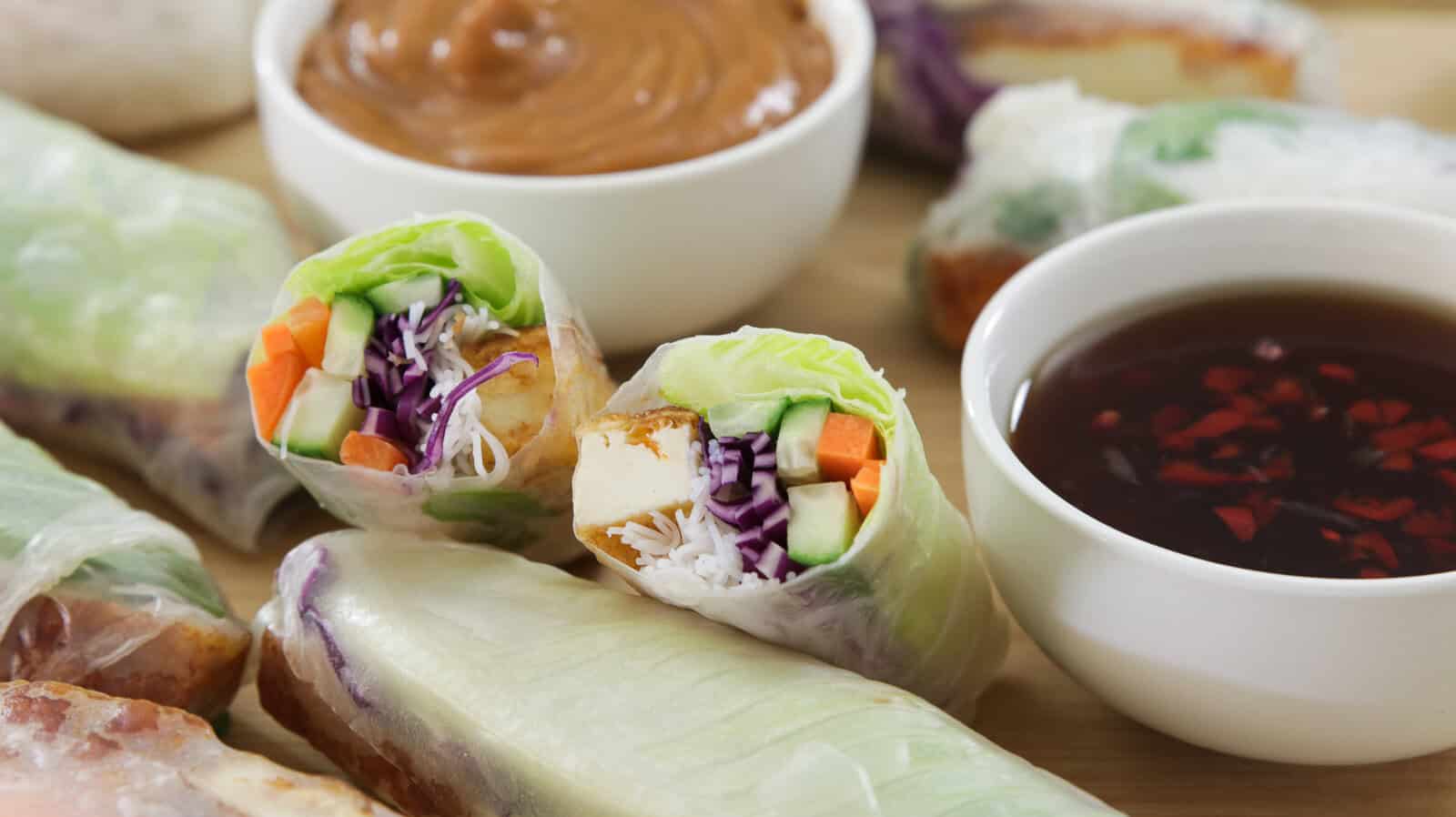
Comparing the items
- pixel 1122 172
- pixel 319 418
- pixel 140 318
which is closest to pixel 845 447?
pixel 319 418

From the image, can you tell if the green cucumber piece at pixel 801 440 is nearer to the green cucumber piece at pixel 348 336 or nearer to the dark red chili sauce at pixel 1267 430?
the dark red chili sauce at pixel 1267 430

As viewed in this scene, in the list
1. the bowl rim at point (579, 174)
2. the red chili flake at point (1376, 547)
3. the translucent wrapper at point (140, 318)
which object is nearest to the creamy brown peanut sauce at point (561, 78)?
the bowl rim at point (579, 174)

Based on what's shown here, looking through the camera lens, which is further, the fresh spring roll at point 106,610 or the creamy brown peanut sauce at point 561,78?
the creamy brown peanut sauce at point 561,78

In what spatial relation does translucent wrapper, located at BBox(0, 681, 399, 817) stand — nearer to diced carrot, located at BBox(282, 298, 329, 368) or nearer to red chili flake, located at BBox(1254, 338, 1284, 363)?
diced carrot, located at BBox(282, 298, 329, 368)

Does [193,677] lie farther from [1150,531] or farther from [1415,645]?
[1415,645]

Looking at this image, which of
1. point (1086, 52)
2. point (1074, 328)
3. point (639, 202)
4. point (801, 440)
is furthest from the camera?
point (1086, 52)

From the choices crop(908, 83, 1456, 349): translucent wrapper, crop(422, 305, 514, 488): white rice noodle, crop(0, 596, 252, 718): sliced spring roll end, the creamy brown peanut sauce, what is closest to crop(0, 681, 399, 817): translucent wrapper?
crop(0, 596, 252, 718): sliced spring roll end

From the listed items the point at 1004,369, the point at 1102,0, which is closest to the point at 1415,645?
the point at 1004,369

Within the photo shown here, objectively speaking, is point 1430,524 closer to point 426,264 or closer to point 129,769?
point 426,264
